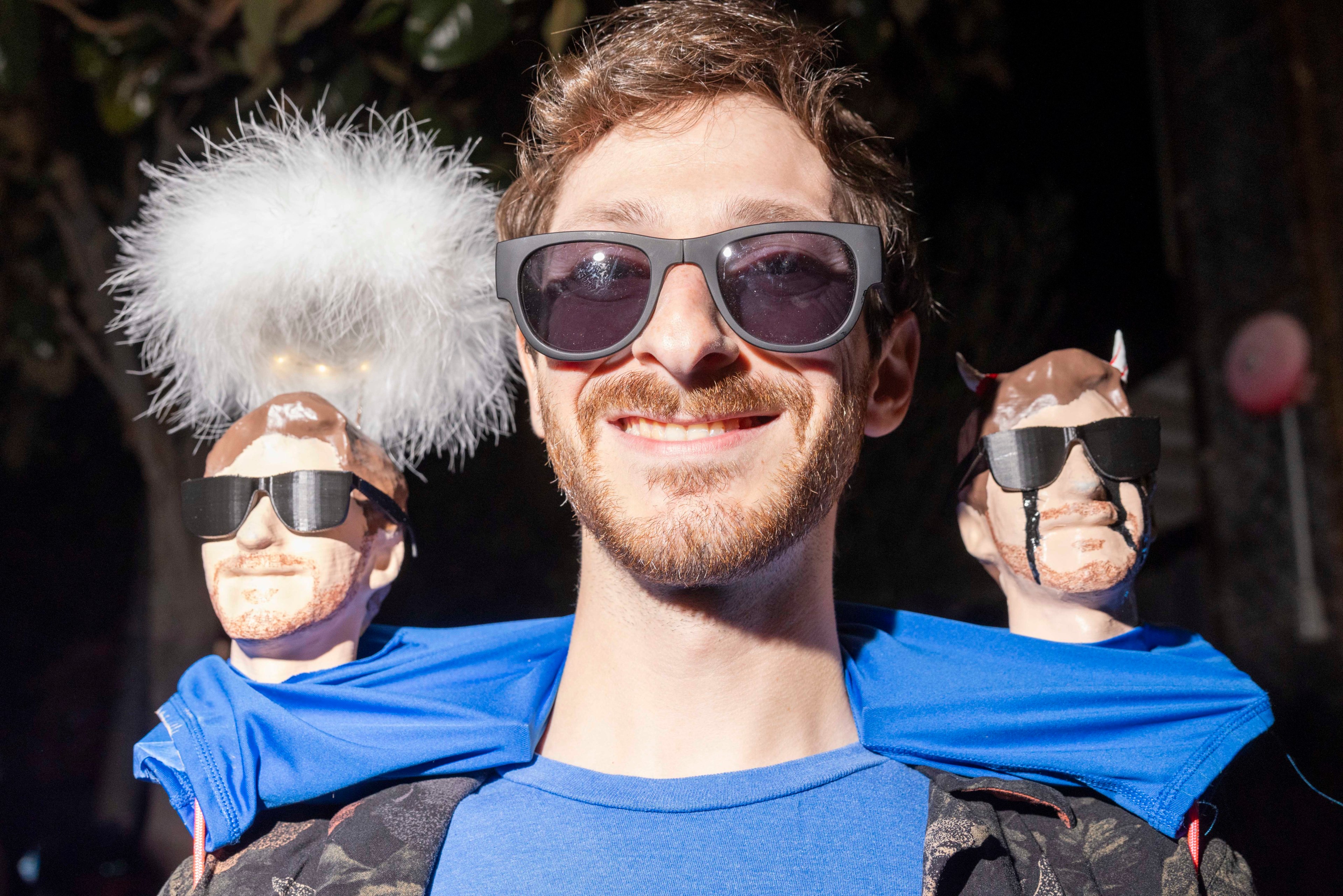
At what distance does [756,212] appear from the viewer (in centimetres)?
133

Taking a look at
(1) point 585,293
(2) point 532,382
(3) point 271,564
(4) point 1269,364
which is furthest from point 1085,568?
(4) point 1269,364

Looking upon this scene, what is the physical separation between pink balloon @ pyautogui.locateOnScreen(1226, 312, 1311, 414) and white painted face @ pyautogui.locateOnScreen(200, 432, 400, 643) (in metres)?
2.98

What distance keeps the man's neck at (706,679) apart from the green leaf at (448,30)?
957mm

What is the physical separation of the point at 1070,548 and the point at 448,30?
1368 millimetres

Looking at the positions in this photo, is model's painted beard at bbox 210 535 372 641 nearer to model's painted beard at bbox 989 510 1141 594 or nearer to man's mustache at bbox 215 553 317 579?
man's mustache at bbox 215 553 317 579

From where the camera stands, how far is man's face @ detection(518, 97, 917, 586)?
1.25m

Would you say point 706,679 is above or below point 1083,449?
below

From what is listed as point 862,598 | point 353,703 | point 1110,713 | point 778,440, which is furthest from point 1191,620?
point 353,703

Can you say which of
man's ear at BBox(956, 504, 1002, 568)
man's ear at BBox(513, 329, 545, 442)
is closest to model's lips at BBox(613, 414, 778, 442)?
man's ear at BBox(513, 329, 545, 442)

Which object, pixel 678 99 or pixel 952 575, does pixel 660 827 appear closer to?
pixel 678 99

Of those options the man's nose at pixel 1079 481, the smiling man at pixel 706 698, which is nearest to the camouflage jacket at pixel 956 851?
the smiling man at pixel 706 698

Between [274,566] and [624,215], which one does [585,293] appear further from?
[274,566]

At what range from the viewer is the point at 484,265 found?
1.57 m

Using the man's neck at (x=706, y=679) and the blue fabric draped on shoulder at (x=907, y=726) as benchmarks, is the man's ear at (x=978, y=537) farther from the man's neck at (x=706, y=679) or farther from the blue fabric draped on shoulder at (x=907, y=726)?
the man's neck at (x=706, y=679)
